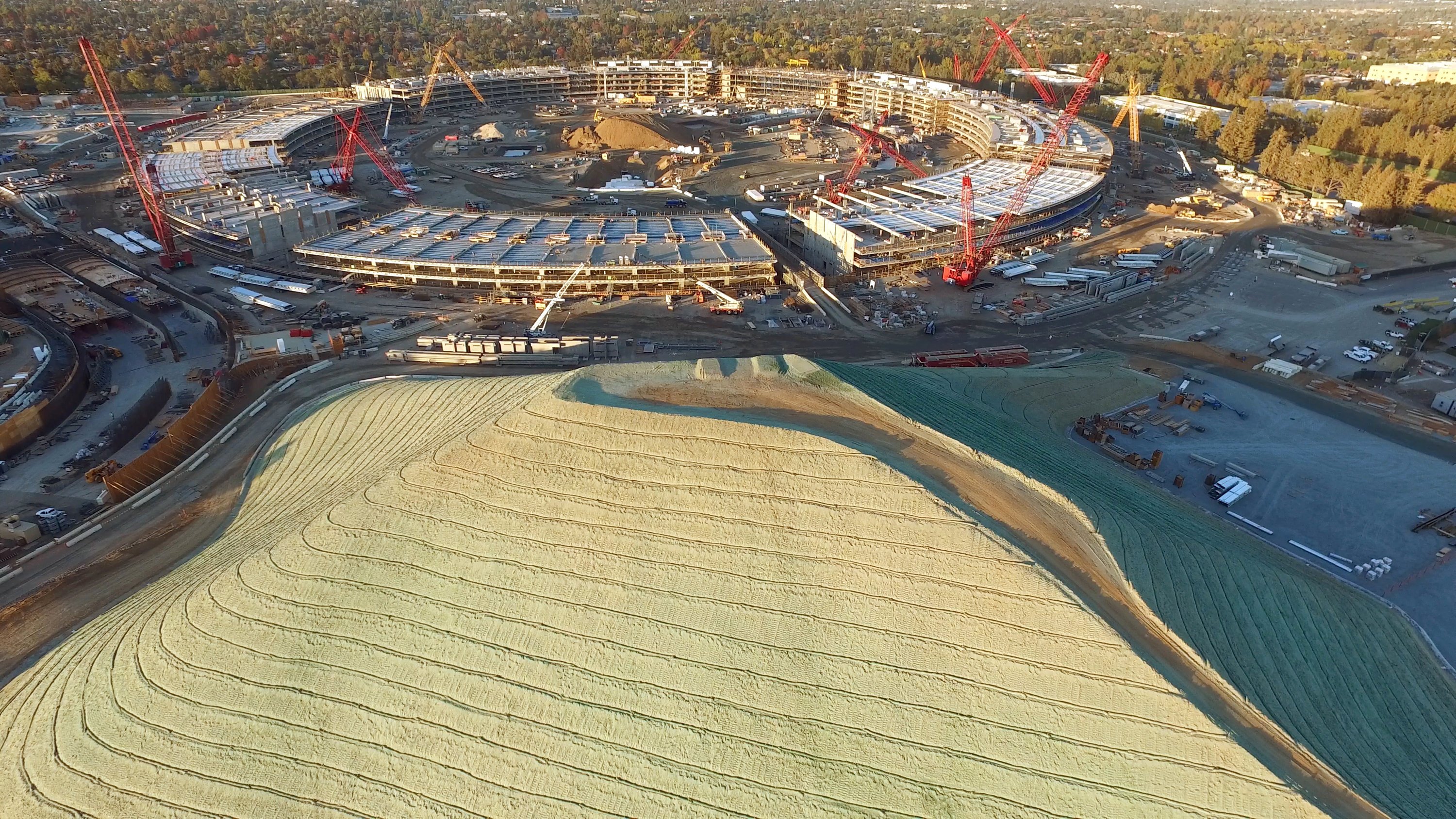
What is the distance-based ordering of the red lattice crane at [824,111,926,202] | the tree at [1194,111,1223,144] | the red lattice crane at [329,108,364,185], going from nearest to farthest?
the red lattice crane at [824,111,926,202] < the red lattice crane at [329,108,364,185] < the tree at [1194,111,1223,144]

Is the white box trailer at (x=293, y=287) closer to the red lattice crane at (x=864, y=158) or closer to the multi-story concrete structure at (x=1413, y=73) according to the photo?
the red lattice crane at (x=864, y=158)

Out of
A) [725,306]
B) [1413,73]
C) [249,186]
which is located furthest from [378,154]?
[1413,73]

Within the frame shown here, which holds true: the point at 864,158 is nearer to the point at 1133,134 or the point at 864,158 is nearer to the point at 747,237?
the point at 1133,134

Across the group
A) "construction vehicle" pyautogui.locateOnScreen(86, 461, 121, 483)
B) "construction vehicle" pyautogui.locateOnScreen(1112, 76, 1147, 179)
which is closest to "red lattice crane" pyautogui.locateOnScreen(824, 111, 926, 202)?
"construction vehicle" pyautogui.locateOnScreen(1112, 76, 1147, 179)

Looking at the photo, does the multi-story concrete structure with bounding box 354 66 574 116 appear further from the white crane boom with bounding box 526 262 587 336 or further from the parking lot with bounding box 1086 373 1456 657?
the parking lot with bounding box 1086 373 1456 657

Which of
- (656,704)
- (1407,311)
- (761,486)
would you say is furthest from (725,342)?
(1407,311)
